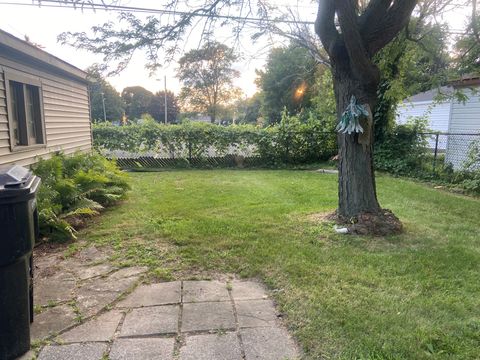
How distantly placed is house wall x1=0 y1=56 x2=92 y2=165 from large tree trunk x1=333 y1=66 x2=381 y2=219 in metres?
4.82

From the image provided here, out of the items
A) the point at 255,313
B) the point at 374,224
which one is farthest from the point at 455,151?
the point at 255,313

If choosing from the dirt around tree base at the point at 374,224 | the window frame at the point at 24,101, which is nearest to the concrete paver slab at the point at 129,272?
the dirt around tree base at the point at 374,224

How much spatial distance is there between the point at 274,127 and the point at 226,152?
185 centimetres

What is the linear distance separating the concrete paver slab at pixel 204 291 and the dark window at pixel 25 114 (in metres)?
4.14

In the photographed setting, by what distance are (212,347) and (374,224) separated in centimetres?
300

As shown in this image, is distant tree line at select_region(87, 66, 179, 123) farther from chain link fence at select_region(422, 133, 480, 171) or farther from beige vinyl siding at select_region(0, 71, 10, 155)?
beige vinyl siding at select_region(0, 71, 10, 155)

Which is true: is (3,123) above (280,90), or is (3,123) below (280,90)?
below

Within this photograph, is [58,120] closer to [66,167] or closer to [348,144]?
[66,167]

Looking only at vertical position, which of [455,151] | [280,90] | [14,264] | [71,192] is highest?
[280,90]

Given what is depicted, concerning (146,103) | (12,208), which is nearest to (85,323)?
(12,208)

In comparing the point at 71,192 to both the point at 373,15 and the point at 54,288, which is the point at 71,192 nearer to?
the point at 54,288

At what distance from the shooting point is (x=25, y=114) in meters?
6.05

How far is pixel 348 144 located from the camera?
15.7ft

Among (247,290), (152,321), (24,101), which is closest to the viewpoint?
(152,321)
